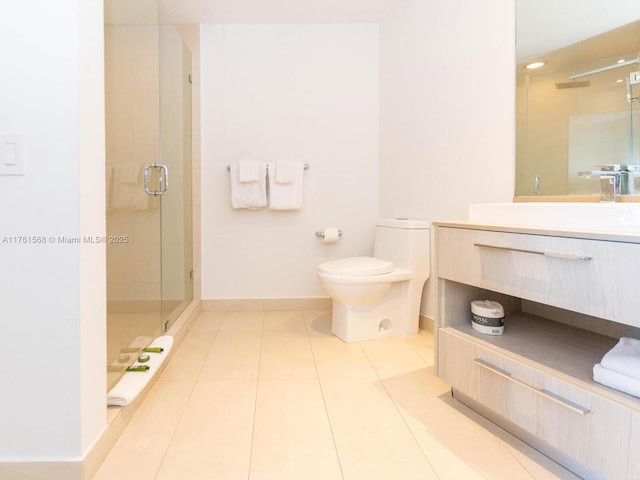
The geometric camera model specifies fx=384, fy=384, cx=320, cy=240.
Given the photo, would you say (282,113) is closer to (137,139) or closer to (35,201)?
(137,139)

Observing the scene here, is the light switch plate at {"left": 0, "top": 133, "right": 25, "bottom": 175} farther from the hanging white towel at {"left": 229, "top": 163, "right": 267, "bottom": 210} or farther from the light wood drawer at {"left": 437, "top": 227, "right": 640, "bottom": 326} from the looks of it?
the hanging white towel at {"left": 229, "top": 163, "right": 267, "bottom": 210}

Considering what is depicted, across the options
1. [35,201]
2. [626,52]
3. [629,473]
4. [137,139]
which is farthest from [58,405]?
[626,52]

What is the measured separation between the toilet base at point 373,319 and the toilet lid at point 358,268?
0.63 feet

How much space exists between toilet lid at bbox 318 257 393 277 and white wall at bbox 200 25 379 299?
0.65m

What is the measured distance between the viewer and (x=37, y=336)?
100 centimetres

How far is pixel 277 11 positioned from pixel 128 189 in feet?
5.68

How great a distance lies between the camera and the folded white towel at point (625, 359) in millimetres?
910

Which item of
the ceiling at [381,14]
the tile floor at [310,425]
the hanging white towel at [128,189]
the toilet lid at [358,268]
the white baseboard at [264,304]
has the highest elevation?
the ceiling at [381,14]

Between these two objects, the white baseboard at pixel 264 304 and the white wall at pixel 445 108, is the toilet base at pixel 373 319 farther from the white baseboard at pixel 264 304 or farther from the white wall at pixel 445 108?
the white baseboard at pixel 264 304

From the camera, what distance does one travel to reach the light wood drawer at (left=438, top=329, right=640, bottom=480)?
0.88 meters

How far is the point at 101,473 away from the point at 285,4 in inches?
102

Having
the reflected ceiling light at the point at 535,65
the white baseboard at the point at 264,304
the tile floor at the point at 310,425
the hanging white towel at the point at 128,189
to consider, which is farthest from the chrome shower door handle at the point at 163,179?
the reflected ceiling light at the point at 535,65

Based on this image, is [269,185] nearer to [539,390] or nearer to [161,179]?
[161,179]

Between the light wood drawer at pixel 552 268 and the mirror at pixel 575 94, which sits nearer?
the light wood drawer at pixel 552 268
